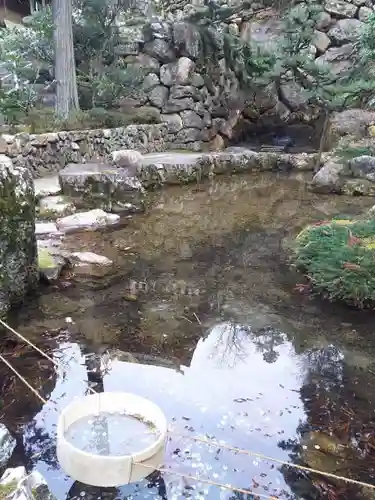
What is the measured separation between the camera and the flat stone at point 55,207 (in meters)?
8.20

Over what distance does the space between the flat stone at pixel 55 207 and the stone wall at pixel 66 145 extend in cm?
70

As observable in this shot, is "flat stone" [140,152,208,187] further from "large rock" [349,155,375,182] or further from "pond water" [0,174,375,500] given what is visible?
"pond water" [0,174,375,500]

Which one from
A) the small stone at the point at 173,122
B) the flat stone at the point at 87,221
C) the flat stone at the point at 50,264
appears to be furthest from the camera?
the small stone at the point at 173,122

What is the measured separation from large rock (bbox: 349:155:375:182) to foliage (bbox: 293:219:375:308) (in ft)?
16.9

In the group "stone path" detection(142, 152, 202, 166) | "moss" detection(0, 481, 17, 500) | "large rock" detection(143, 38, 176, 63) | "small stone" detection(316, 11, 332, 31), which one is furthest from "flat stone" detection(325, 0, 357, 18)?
"moss" detection(0, 481, 17, 500)

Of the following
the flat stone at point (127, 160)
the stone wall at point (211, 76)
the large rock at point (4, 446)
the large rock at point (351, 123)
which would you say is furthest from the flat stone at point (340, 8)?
the large rock at point (4, 446)

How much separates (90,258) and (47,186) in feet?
11.9

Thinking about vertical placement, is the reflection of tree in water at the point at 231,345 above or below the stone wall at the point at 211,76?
below

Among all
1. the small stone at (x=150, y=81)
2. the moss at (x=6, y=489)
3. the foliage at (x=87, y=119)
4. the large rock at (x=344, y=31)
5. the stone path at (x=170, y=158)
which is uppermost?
the large rock at (x=344, y=31)

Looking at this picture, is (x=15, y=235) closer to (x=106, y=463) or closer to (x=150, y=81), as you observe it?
(x=106, y=463)

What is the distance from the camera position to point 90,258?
6.18 metres

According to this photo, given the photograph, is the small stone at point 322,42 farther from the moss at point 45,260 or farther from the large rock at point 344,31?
the moss at point 45,260

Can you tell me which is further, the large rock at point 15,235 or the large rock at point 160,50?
the large rock at point 160,50

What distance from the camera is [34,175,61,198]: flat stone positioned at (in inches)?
349
